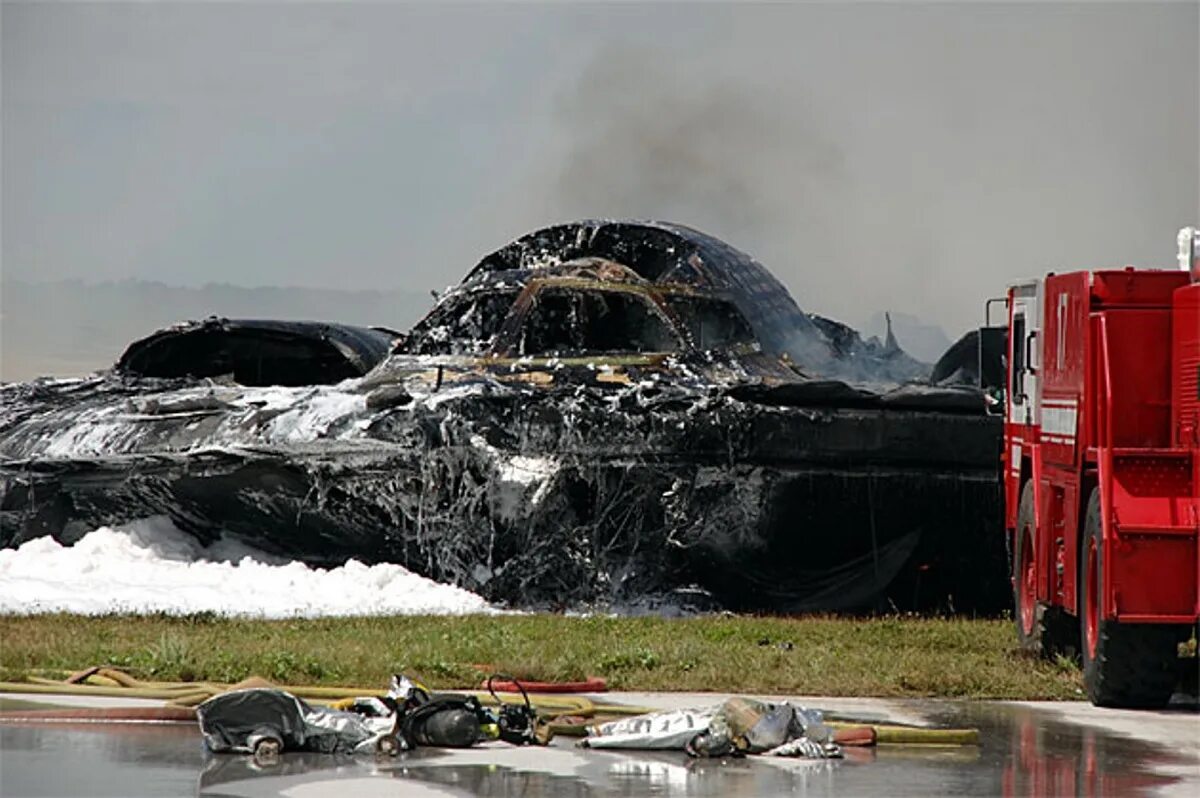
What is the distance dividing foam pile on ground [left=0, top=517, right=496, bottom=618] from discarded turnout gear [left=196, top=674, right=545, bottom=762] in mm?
6407

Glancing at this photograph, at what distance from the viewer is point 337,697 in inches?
407

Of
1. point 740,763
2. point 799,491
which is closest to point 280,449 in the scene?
point 799,491

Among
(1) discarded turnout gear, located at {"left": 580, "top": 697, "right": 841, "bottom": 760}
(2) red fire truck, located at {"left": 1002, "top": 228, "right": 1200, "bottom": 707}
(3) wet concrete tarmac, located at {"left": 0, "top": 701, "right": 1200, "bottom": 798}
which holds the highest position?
(2) red fire truck, located at {"left": 1002, "top": 228, "right": 1200, "bottom": 707}

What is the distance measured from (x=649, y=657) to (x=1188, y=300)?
11.8 ft

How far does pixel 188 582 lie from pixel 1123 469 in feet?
27.5

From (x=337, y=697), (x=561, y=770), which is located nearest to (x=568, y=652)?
(x=337, y=697)

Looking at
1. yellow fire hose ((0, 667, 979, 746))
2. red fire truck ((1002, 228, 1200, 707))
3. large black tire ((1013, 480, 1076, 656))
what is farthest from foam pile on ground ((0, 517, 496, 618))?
red fire truck ((1002, 228, 1200, 707))

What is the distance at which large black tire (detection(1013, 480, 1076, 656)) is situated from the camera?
1337 centimetres

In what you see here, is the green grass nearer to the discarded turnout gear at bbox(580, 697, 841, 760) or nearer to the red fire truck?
the red fire truck

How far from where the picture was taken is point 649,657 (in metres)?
12.2

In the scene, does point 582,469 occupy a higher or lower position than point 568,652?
higher

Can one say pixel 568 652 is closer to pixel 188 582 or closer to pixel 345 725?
pixel 345 725

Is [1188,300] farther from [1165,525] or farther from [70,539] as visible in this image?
[70,539]

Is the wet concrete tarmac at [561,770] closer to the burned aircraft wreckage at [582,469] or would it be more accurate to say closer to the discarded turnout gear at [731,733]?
the discarded turnout gear at [731,733]
